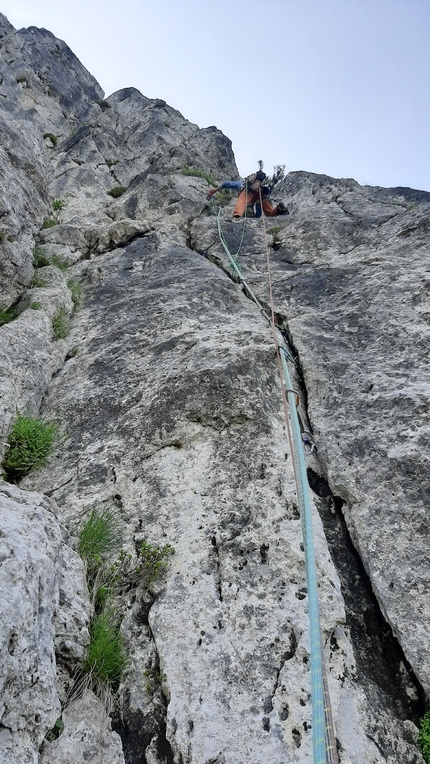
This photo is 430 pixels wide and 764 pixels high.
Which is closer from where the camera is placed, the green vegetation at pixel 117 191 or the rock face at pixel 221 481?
the rock face at pixel 221 481

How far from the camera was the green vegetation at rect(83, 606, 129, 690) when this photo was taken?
3059 millimetres

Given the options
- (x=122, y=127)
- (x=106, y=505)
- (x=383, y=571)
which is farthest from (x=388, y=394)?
(x=122, y=127)

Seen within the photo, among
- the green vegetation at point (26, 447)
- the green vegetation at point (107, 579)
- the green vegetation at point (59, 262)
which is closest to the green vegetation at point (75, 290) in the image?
the green vegetation at point (59, 262)

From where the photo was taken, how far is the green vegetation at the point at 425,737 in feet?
9.42

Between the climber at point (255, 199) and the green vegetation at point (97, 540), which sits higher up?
the climber at point (255, 199)

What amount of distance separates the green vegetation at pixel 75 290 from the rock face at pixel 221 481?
13cm

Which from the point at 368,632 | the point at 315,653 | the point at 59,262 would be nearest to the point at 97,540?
the point at 315,653

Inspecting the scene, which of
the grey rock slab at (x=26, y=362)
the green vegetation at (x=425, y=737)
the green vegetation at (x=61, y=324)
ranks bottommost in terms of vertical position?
the green vegetation at (x=425, y=737)

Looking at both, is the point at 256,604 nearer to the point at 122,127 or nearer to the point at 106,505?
the point at 106,505

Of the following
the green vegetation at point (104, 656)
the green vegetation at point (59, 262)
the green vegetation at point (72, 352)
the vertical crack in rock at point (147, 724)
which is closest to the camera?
the vertical crack in rock at point (147, 724)

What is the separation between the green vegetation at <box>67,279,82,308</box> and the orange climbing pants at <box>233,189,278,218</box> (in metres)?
5.13

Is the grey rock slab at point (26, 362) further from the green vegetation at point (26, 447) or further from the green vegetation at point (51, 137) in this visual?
the green vegetation at point (51, 137)

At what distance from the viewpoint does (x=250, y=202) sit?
12438 mm

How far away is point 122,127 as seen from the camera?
69.5 ft
